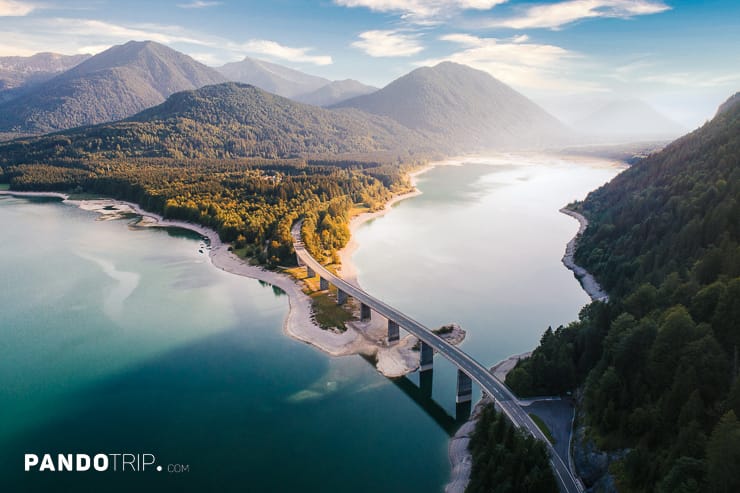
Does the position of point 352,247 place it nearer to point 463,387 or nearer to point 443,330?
point 443,330

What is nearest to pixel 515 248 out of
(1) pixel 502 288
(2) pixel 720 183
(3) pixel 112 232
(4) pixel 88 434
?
(1) pixel 502 288

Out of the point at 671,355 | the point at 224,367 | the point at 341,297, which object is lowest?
the point at 224,367

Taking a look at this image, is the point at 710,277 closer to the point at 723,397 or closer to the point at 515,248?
the point at 723,397

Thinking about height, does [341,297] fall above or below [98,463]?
above

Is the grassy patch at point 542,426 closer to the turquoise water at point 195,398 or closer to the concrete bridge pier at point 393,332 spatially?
the turquoise water at point 195,398

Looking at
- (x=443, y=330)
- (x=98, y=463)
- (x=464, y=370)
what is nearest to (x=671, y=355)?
(x=464, y=370)

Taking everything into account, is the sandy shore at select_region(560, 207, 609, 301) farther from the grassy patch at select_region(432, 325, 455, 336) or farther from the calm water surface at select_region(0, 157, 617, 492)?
the grassy patch at select_region(432, 325, 455, 336)

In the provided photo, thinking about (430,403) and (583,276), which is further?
(583,276)
